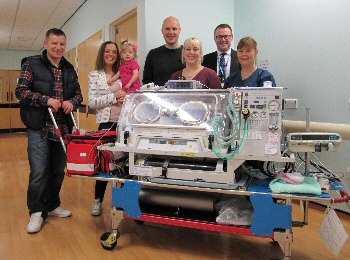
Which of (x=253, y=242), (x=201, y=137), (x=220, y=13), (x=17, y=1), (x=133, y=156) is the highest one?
(x=17, y=1)

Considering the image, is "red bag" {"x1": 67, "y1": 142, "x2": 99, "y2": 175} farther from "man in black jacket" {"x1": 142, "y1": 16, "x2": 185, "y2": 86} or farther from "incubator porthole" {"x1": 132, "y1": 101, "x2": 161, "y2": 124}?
"man in black jacket" {"x1": 142, "y1": 16, "x2": 185, "y2": 86}

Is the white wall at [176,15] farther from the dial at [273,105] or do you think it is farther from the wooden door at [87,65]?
the dial at [273,105]

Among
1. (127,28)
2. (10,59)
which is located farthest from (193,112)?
(10,59)

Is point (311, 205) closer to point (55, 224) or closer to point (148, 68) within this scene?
point (148, 68)

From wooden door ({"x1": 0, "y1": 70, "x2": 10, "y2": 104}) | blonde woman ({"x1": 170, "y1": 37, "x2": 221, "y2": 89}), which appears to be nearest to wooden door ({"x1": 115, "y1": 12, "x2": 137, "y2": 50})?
blonde woman ({"x1": 170, "y1": 37, "x2": 221, "y2": 89})

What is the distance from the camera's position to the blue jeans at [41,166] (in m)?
2.67

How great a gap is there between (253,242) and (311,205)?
1144 millimetres

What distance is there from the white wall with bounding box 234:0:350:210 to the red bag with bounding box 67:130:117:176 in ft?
6.33

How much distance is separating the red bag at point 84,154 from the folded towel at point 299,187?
1.12m

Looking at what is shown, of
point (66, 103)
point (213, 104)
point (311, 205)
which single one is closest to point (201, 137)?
point (213, 104)

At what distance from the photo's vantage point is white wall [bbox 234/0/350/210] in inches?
118

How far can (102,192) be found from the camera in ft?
10.2

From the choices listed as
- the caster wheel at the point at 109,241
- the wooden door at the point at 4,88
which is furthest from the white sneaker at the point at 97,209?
the wooden door at the point at 4,88

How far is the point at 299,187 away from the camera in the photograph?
1.87 metres
